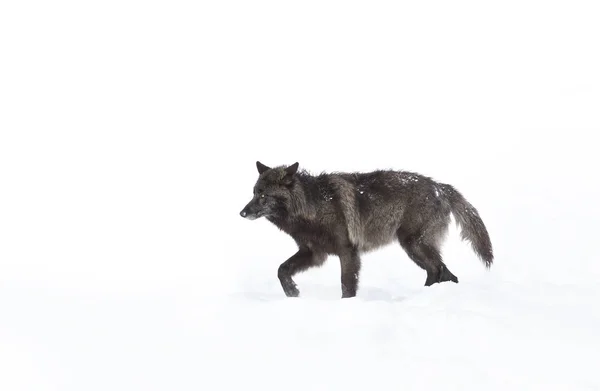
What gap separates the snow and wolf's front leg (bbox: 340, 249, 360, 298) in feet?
2.01

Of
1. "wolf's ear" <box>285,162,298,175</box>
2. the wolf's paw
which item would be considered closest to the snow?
the wolf's paw

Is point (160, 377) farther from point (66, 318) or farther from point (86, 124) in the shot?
point (86, 124)

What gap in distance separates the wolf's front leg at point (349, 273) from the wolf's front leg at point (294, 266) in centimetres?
38

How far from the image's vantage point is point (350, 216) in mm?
8883

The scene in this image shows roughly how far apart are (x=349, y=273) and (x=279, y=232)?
10.8 metres

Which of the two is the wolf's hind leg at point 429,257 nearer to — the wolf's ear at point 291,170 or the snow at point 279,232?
the snow at point 279,232

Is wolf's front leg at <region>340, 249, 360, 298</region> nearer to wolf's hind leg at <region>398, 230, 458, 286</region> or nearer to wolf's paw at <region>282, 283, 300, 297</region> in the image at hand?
wolf's paw at <region>282, 283, 300, 297</region>

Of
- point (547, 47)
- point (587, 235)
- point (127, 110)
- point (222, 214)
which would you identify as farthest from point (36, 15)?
point (587, 235)

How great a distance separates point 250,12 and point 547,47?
309ft

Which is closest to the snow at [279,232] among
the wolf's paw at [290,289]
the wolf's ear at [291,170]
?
the wolf's paw at [290,289]

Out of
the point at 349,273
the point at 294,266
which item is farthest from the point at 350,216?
the point at 294,266

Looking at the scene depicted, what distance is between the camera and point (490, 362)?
503 centimetres

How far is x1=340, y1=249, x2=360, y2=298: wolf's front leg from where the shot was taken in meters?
8.62

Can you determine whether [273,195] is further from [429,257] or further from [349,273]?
[429,257]
